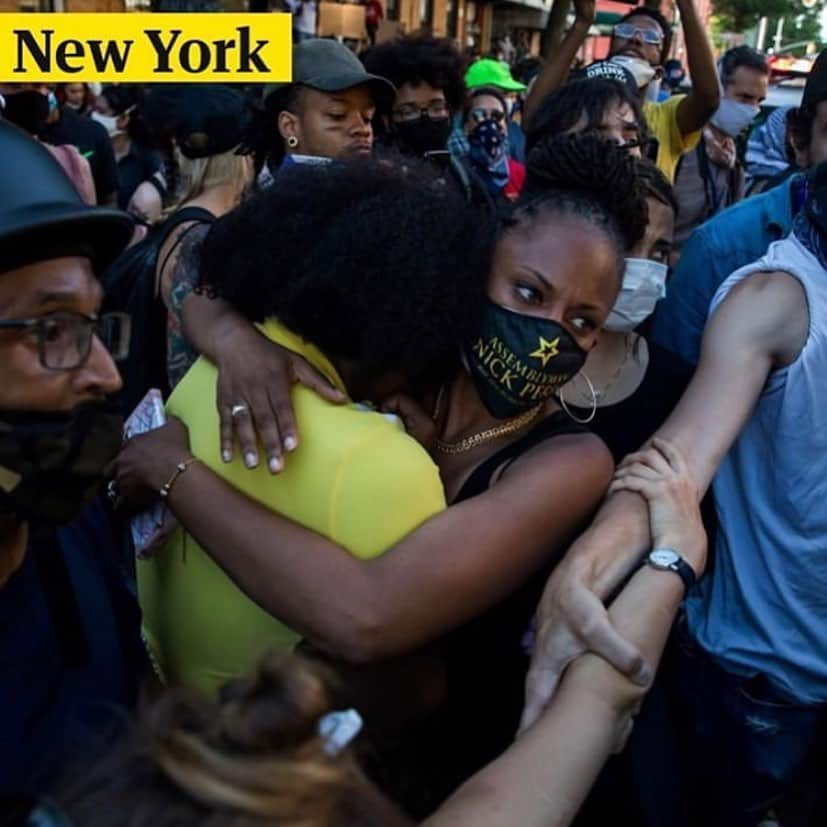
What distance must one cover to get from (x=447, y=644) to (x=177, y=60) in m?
1.94

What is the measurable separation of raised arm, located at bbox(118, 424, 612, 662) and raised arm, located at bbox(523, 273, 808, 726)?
0.11m

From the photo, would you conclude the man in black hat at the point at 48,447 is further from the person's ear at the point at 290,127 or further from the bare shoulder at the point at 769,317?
the person's ear at the point at 290,127

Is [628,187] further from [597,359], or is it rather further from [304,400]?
[304,400]

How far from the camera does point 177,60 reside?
279 centimetres

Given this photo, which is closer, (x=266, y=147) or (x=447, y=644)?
(x=447, y=644)

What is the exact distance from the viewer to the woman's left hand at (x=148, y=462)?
4.66 ft

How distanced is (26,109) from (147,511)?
323 centimetres

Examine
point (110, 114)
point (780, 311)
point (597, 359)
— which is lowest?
point (110, 114)

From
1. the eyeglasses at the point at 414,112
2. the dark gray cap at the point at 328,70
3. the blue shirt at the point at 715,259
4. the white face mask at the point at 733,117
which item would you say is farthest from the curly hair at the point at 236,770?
the white face mask at the point at 733,117

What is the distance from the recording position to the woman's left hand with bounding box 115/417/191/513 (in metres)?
1.42

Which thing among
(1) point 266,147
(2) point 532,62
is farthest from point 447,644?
(2) point 532,62

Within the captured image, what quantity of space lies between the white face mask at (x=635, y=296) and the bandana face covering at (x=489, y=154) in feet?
7.13

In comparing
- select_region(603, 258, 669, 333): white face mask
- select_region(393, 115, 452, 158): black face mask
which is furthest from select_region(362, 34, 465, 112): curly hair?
select_region(603, 258, 669, 333): white face mask

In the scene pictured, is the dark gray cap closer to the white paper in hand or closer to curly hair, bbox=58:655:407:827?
the white paper in hand
